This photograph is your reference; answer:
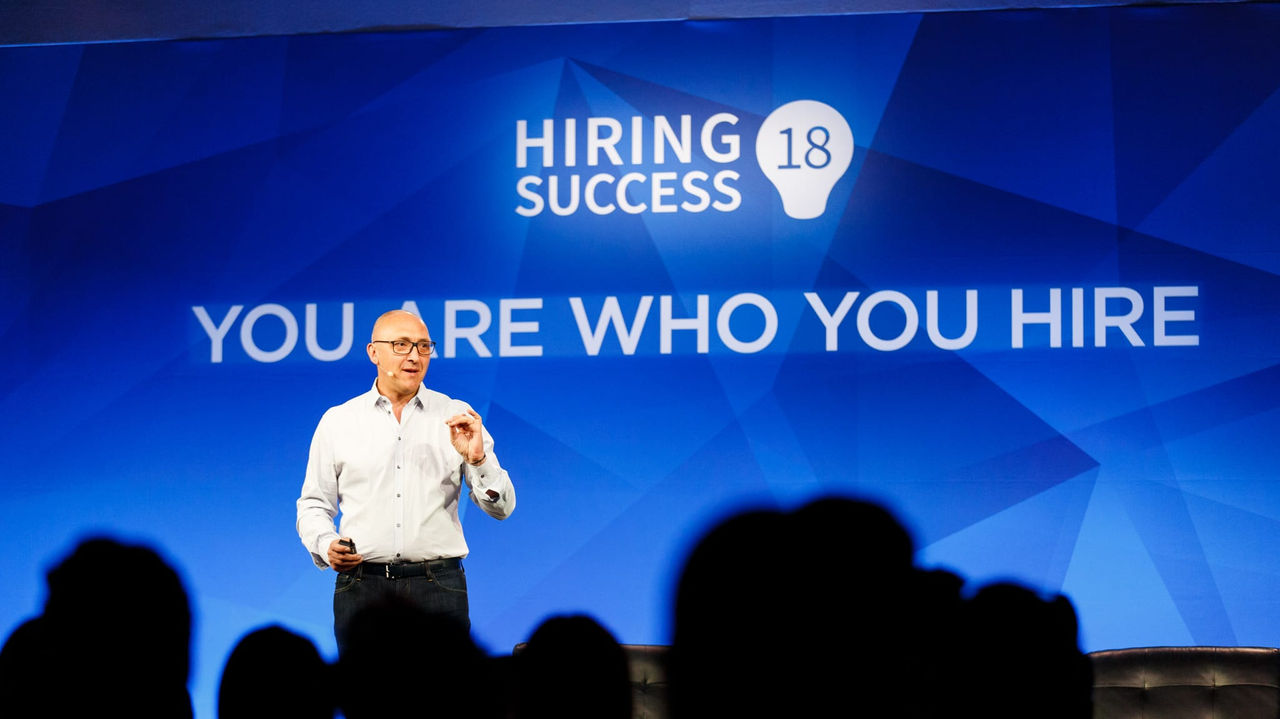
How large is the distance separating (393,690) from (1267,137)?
12.5 feet

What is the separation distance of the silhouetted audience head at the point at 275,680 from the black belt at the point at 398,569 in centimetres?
46

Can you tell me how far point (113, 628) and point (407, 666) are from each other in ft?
5.18

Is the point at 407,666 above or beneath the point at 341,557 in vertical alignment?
beneath

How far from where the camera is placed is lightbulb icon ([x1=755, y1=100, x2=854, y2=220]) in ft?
15.1

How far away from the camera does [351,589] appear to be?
390 cm

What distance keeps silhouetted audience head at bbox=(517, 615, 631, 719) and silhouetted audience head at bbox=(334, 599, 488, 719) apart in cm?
25

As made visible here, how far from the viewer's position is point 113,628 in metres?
4.65

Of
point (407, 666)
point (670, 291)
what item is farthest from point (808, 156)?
point (407, 666)

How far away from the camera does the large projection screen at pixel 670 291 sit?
4418mm

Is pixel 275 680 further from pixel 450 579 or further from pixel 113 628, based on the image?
pixel 113 628

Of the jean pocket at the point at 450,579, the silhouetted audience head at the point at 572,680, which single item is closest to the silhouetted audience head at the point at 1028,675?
the silhouetted audience head at the point at 572,680

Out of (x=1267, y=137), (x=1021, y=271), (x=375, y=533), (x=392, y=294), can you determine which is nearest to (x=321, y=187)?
(x=392, y=294)

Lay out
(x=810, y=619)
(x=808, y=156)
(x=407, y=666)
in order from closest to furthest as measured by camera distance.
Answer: (x=407, y=666), (x=810, y=619), (x=808, y=156)

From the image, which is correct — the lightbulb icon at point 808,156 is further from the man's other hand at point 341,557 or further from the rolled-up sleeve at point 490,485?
the man's other hand at point 341,557
